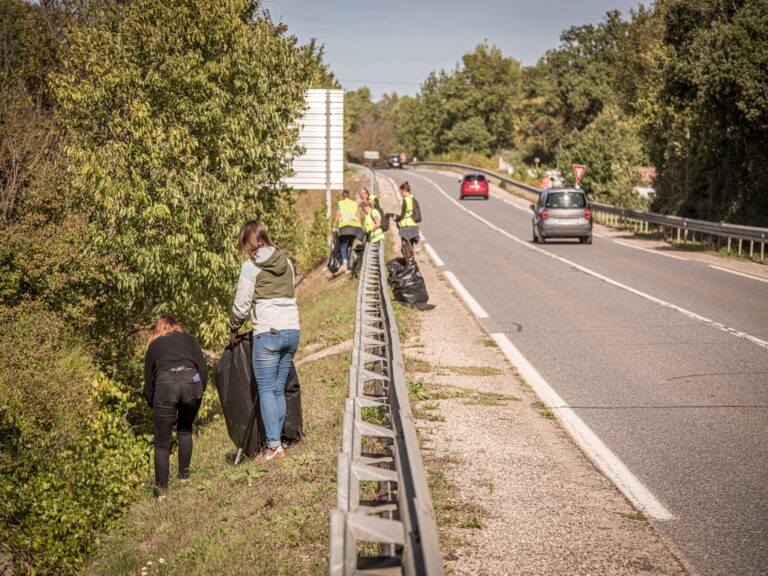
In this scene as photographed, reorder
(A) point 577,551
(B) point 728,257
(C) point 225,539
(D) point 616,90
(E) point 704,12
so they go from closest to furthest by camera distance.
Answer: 1. (A) point 577,551
2. (C) point 225,539
3. (B) point 728,257
4. (E) point 704,12
5. (D) point 616,90

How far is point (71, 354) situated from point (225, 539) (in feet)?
26.5

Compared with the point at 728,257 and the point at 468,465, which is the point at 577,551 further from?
the point at 728,257

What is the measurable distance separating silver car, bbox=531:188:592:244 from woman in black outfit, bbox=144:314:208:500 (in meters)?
19.1

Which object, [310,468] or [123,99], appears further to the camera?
[123,99]

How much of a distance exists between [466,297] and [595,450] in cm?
862

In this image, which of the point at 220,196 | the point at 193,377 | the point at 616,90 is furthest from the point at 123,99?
the point at 616,90

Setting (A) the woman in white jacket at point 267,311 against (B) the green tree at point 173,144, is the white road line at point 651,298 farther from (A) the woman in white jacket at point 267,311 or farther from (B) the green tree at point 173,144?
(B) the green tree at point 173,144

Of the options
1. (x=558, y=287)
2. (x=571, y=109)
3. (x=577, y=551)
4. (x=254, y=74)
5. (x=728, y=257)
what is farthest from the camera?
(x=571, y=109)

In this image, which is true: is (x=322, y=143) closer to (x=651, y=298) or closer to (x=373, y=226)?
(x=373, y=226)

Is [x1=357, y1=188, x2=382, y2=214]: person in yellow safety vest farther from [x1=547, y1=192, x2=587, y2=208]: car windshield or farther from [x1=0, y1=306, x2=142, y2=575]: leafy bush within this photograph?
[x1=547, y1=192, x2=587, y2=208]: car windshield

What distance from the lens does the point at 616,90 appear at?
248 feet

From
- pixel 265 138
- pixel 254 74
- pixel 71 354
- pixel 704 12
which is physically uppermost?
pixel 704 12

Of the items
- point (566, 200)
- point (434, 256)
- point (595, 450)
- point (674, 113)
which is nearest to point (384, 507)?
point (595, 450)

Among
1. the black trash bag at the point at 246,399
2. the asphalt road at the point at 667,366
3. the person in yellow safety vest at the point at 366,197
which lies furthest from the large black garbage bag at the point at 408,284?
the black trash bag at the point at 246,399
